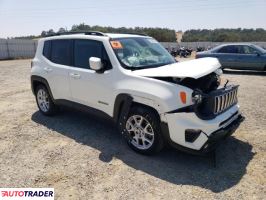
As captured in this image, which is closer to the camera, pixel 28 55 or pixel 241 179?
pixel 241 179

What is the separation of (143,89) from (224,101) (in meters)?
1.25

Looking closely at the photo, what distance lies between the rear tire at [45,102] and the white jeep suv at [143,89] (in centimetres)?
31

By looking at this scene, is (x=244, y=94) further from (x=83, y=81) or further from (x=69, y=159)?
(x=69, y=159)

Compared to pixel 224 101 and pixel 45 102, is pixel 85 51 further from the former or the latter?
pixel 224 101

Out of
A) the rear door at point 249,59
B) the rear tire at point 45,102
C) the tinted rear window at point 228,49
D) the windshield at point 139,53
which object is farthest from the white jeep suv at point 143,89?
the tinted rear window at point 228,49

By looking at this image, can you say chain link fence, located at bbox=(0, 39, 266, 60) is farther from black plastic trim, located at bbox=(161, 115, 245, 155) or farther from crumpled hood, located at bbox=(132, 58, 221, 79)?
black plastic trim, located at bbox=(161, 115, 245, 155)

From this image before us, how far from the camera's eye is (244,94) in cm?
917

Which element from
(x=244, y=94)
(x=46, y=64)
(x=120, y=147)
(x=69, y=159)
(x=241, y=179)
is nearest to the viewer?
(x=241, y=179)

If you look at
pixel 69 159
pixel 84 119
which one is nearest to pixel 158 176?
pixel 69 159

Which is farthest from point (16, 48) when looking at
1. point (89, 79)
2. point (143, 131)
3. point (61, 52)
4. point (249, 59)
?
point (143, 131)

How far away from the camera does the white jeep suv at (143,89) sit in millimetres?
4109

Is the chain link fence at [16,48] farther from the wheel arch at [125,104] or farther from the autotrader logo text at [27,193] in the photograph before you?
the autotrader logo text at [27,193]

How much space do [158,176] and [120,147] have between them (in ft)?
3.76

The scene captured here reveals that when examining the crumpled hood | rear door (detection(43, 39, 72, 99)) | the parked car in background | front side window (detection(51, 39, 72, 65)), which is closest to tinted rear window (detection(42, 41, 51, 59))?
rear door (detection(43, 39, 72, 99))
